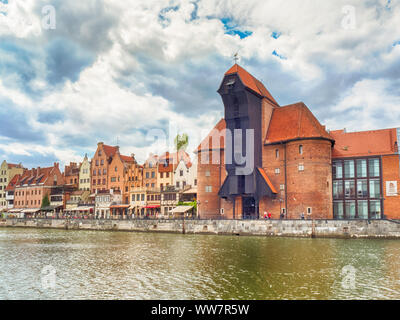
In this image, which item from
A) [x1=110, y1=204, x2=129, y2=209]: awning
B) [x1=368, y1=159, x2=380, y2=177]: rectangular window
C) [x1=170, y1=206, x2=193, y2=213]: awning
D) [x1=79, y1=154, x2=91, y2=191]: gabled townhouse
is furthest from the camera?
[x1=79, y1=154, x2=91, y2=191]: gabled townhouse

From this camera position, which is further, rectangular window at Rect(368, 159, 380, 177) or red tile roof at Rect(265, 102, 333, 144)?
red tile roof at Rect(265, 102, 333, 144)

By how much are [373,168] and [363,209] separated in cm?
519

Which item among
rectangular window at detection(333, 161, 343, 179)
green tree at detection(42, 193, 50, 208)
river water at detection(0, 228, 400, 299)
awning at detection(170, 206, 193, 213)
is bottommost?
river water at detection(0, 228, 400, 299)

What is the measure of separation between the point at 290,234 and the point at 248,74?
24.9m

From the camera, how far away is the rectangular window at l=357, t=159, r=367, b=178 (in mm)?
48094

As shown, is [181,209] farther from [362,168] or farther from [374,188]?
[374,188]

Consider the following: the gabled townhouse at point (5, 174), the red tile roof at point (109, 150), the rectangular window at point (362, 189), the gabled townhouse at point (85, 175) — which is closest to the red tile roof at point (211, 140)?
the rectangular window at point (362, 189)

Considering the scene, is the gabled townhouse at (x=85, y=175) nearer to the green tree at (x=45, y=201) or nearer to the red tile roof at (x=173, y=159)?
the green tree at (x=45, y=201)

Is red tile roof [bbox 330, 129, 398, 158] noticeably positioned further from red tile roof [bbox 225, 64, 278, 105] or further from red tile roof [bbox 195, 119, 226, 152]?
red tile roof [bbox 195, 119, 226, 152]

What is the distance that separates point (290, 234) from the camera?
43000 millimetres

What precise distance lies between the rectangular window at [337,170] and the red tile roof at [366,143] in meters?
1.05

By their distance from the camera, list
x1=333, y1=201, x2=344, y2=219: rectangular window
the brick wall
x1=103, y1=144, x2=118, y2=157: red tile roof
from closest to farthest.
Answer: the brick wall < x1=333, y1=201, x2=344, y2=219: rectangular window < x1=103, y1=144, x2=118, y2=157: red tile roof

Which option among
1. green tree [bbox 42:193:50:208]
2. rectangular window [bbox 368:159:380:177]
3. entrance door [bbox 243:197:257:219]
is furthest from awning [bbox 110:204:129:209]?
rectangular window [bbox 368:159:380:177]
